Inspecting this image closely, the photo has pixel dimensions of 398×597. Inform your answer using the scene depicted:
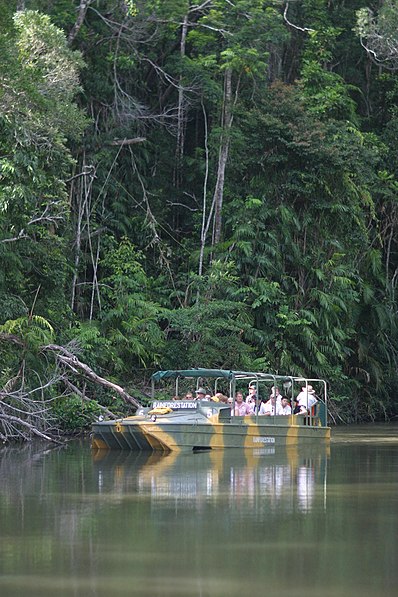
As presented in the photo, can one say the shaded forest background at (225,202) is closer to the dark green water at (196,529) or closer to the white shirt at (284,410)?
the white shirt at (284,410)

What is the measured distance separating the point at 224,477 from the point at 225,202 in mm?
19849

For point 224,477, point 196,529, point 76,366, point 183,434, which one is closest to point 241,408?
point 183,434

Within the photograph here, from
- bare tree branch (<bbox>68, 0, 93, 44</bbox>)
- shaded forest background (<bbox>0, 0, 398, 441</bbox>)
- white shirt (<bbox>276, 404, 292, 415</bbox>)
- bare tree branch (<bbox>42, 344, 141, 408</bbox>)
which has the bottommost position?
white shirt (<bbox>276, 404, 292, 415</bbox>)

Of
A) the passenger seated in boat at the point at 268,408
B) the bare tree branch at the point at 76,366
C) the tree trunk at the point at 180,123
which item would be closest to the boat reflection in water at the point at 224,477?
the passenger seated in boat at the point at 268,408

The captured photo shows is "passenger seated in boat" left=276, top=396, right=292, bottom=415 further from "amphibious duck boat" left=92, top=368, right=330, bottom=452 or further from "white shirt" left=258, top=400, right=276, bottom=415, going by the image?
"amphibious duck boat" left=92, top=368, right=330, bottom=452

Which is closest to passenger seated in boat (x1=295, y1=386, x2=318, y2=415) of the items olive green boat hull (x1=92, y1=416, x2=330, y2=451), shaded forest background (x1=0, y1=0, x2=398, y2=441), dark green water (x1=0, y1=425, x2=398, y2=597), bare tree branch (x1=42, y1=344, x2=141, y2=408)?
olive green boat hull (x1=92, y1=416, x2=330, y2=451)

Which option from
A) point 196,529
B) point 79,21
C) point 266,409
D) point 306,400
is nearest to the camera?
point 196,529

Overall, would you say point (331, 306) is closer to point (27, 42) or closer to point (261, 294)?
point (261, 294)

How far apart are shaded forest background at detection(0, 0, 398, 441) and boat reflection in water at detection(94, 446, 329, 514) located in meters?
7.32

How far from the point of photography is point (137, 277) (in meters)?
36.4

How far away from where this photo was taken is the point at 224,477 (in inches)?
766

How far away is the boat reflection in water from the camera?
1597 centimetres

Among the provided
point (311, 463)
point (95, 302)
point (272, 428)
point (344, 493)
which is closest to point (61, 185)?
point (95, 302)

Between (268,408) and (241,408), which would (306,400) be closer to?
(268,408)
